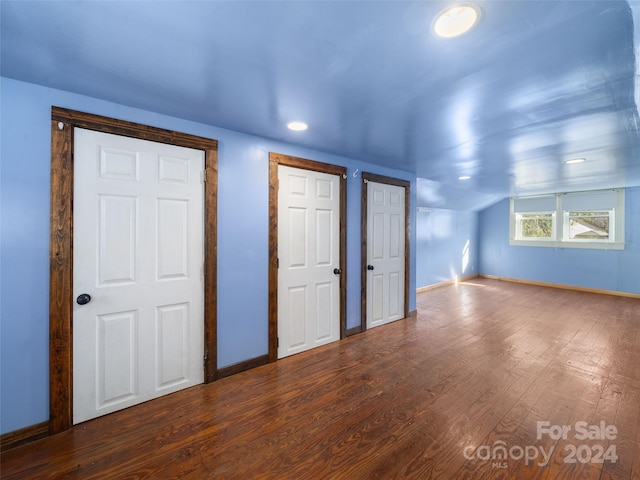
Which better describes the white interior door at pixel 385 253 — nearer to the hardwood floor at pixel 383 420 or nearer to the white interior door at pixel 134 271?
the hardwood floor at pixel 383 420

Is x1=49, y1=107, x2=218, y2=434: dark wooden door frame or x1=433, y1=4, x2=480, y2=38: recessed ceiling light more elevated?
x1=433, y1=4, x2=480, y2=38: recessed ceiling light

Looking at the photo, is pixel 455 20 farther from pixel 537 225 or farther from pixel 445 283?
pixel 537 225

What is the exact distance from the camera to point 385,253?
13.2ft

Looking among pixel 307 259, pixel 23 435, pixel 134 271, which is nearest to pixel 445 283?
pixel 307 259

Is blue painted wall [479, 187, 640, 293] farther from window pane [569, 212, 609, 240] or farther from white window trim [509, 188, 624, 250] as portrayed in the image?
window pane [569, 212, 609, 240]

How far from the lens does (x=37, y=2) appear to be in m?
1.15

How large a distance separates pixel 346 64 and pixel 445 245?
6.42 metres

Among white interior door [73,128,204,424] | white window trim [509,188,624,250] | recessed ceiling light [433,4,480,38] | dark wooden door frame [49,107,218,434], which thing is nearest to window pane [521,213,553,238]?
white window trim [509,188,624,250]

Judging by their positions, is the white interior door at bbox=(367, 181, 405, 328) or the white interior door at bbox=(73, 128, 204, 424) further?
the white interior door at bbox=(367, 181, 405, 328)

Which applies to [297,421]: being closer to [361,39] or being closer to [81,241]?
[81,241]

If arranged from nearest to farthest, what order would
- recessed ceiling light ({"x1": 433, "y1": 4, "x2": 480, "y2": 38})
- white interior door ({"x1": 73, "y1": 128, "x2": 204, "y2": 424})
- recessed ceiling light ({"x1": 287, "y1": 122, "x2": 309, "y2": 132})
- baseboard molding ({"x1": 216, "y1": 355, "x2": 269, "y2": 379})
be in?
recessed ceiling light ({"x1": 433, "y1": 4, "x2": 480, "y2": 38}), white interior door ({"x1": 73, "y1": 128, "x2": 204, "y2": 424}), recessed ceiling light ({"x1": 287, "y1": 122, "x2": 309, "y2": 132}), baseboard molding ({"x1": 216, "y1": 355, "x2": 269, "y2": 379})

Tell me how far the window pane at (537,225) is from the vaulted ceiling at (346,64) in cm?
492

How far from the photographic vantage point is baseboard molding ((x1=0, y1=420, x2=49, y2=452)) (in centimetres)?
171

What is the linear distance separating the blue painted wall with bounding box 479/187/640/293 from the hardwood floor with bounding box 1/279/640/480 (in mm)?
3644
